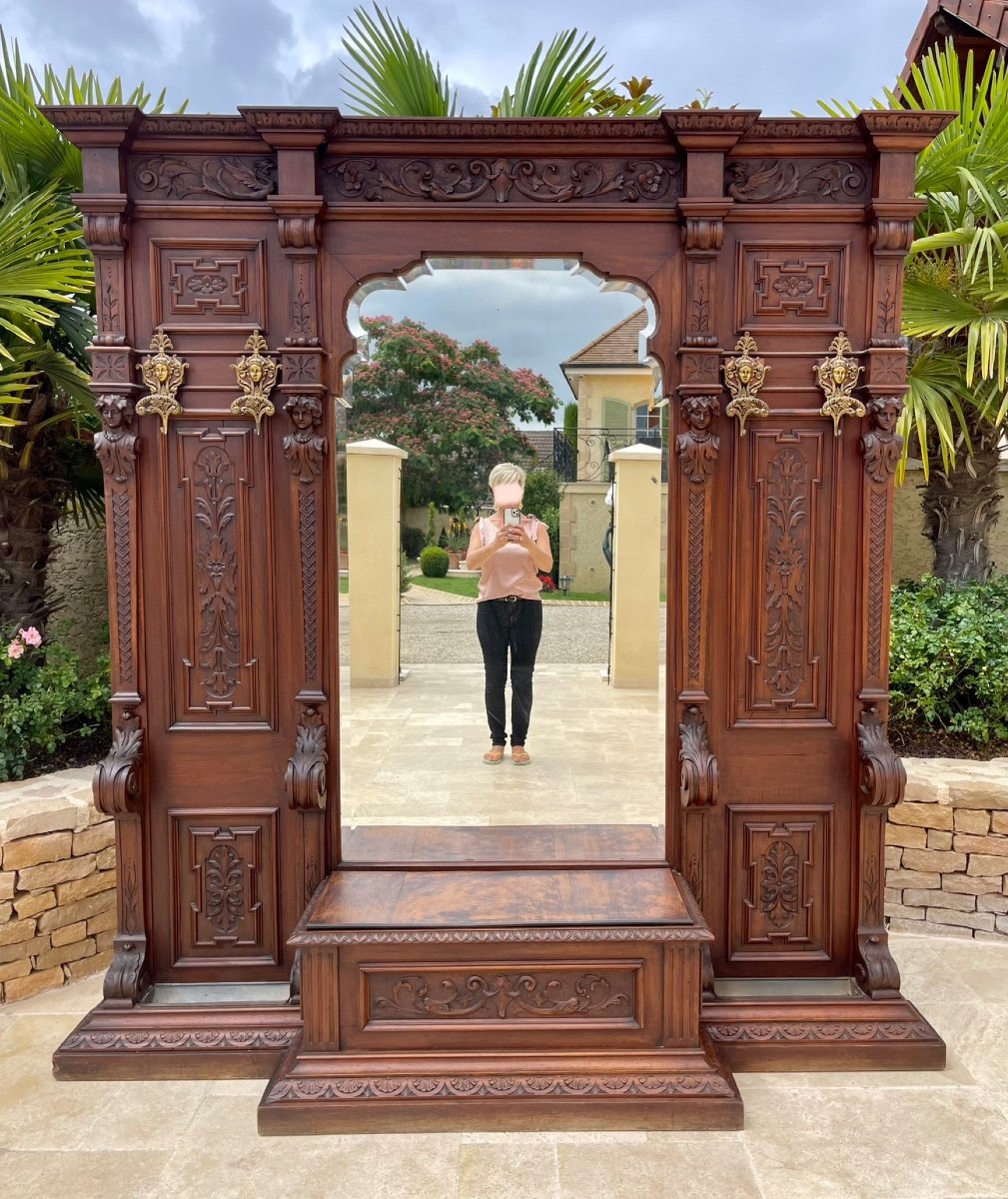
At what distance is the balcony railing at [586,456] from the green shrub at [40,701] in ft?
9.60

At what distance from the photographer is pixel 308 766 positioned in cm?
242

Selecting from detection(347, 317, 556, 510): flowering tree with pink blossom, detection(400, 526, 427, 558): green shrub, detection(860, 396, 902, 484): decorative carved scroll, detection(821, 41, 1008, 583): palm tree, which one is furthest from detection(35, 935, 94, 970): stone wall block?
detection(347, 317, 556, 510): flowering tree with pink blossom

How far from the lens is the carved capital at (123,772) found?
93.1 inches

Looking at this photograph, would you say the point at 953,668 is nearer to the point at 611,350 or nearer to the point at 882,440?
the point at 882,440

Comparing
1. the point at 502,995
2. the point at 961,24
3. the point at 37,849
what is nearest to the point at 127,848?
the point at 37,849

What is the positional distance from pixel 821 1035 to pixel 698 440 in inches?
67.0

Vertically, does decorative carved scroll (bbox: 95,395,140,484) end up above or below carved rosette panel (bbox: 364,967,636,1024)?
above

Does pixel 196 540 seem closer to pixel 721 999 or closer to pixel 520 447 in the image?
pixel 721 999

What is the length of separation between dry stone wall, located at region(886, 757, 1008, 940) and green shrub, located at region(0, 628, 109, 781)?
3140mm

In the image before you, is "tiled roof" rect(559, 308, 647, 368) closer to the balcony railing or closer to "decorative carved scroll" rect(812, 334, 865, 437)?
the balcony railing

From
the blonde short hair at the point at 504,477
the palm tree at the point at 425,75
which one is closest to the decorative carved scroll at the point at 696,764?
the blonde short hair at the point at 504,477

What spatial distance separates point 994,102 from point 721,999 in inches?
129

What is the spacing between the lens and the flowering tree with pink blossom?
7637 millimetres

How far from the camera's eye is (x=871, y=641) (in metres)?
2.46
